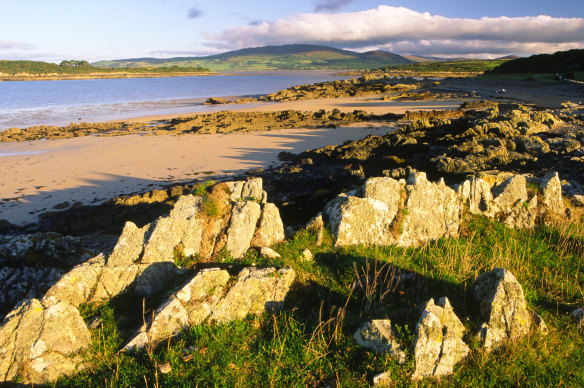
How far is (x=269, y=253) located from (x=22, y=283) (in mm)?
5985

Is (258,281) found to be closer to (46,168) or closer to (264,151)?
(264,151)

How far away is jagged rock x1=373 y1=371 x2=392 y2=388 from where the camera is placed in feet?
14.6

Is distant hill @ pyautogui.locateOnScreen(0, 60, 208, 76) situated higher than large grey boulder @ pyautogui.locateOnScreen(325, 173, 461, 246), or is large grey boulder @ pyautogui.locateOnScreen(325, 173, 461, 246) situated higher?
distant hill @ pyautogui.locateOnScreen(0, 60, 208, 76)

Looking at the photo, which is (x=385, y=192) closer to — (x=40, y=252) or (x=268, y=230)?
(x=268, y=230)

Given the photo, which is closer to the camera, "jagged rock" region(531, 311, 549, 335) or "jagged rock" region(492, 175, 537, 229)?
"jagged rock" region(531, 311, 549, 335)

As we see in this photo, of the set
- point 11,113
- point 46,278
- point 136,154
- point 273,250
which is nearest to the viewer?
point 273,250

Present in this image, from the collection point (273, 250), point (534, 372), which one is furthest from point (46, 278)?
point (534, 372)

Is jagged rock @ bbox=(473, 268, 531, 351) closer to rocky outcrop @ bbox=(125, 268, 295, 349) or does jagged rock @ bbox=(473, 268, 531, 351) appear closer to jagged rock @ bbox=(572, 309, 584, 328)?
jagged rock @ bbox=(572, 309, 584, 328)

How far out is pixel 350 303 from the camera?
6.24 metres

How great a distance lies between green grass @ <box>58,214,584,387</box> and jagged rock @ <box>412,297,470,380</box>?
111 millimetres

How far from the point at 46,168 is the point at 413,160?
20377 mm

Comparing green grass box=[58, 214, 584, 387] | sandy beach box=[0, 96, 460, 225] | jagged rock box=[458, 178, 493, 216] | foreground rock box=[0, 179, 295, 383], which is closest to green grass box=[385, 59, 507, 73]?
sandy beach box=[0, 96, 460, 225]

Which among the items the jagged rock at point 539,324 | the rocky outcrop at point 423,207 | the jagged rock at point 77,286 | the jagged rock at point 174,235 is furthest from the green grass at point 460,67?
the jagged rock at point 77,286

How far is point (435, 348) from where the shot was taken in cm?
469
